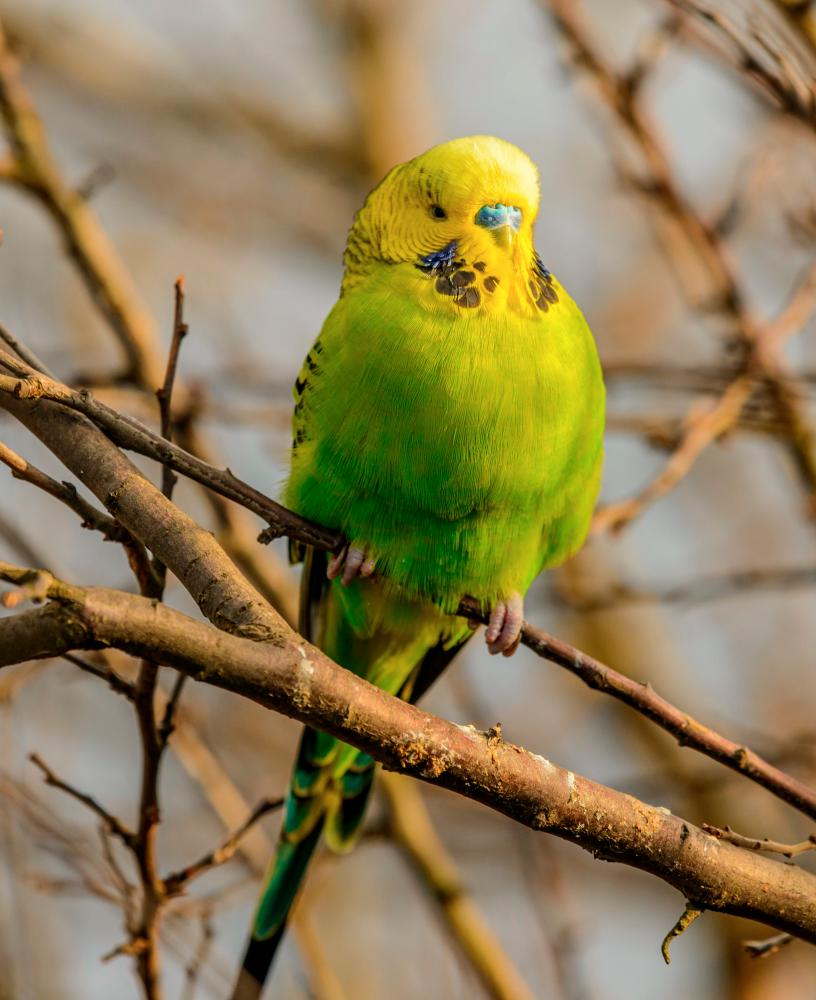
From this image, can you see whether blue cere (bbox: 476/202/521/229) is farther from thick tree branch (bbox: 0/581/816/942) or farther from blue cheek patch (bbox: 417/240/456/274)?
thick tree branch (bbox: 0/581/816/942)

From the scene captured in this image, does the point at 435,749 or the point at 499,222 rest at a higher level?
the point at 499,222

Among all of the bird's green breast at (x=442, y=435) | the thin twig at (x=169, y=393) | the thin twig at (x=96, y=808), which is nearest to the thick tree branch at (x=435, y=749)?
the thin twig at (x=169, y=393)

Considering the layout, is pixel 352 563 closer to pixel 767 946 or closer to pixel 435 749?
pixel 435 749

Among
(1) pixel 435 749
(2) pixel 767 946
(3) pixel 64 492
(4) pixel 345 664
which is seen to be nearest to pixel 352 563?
(4) pixel 345 664

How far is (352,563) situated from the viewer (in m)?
3.62

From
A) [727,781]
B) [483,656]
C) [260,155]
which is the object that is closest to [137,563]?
[727,781]

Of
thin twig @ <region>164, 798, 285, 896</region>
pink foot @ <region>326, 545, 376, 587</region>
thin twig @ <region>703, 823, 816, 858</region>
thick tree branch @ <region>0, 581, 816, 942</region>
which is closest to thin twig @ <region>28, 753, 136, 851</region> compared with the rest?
thin twig @ <region>164, 798, 285, 896</region>

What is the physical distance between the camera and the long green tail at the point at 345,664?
13.0ft

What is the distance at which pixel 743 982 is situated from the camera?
7223 millimetres

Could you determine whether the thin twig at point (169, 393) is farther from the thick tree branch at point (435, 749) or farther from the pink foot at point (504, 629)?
the pink foot at point (504, 629)

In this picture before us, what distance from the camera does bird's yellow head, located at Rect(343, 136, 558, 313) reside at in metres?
3.63

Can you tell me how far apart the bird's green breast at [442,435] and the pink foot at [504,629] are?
78 mm

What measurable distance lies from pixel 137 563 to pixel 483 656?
18.3ft

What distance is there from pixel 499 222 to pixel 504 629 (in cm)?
119
